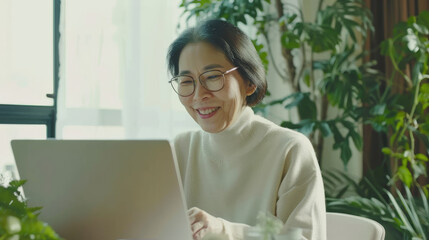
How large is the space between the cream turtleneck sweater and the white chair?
96mm

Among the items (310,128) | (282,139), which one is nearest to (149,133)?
(310,128)

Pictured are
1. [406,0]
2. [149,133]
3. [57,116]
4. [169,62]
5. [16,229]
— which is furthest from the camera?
[406,0]

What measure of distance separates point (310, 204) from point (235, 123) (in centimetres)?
39

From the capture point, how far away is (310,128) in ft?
9.42

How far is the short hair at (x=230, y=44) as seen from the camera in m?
1.57

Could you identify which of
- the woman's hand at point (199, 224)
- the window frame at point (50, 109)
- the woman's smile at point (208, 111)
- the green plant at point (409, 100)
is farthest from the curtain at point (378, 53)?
the woman's hand at point (199, 224)

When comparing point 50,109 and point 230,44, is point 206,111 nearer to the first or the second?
point 230,44

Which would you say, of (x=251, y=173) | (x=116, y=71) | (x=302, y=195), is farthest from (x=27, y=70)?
(x=302, y=195)

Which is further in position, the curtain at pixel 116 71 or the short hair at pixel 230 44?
the curtain at pixel 116 71

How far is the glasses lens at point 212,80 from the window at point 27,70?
51.4 inches

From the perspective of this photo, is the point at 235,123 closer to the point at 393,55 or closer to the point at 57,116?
the point at 57,116

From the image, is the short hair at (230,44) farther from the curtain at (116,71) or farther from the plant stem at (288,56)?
the plant stem at (288,56)

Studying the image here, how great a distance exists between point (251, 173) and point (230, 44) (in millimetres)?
386

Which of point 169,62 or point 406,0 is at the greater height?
point 406,0
